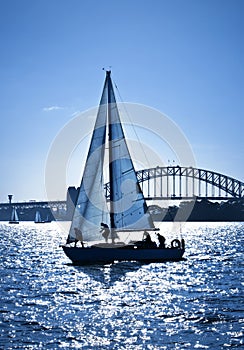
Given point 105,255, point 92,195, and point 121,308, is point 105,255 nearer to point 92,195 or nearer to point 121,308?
point 92,195

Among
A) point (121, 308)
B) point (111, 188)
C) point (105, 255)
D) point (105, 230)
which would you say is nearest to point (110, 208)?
point (111, 188)

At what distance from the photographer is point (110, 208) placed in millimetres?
43219

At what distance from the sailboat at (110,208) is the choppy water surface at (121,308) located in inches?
51.3

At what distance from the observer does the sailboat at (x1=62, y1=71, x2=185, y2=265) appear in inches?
1614

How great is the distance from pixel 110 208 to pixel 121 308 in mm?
18021

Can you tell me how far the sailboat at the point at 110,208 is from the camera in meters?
41.0

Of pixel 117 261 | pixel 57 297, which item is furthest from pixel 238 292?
pixel 117 261

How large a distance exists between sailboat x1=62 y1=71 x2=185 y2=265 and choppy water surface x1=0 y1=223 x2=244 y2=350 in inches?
51.3

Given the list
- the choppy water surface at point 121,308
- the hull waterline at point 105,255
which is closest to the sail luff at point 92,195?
the hull waterline at point 105,255

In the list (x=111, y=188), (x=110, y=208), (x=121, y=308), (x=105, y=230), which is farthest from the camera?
(x=111, y=188)

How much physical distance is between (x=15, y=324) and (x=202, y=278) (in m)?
18.1

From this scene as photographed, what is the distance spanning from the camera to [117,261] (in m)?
44.2

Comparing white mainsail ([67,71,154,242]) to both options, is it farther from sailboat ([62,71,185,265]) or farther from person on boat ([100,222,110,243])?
person on boat ([100,222,110,243])

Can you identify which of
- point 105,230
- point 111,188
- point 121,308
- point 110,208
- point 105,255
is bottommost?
point 121,308
